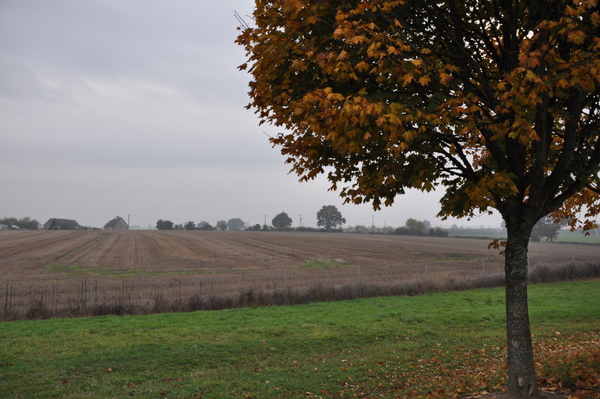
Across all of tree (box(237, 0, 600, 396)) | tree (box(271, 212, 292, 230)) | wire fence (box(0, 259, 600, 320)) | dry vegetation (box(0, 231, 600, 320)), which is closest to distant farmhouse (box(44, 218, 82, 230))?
tree (box(271, 212, 292, 230))

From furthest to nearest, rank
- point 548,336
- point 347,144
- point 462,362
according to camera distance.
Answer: point 548,336
point 462,362
point 347,144

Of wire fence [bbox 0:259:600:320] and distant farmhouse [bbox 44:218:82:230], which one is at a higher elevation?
distant farmhouse [bbox 44:218:82:230]

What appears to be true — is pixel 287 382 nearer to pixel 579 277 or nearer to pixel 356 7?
pixel 356 7

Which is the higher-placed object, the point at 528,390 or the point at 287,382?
the point at 528,390

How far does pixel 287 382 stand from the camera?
8.87 meters

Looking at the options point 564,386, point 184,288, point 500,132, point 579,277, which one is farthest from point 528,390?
point 579,277

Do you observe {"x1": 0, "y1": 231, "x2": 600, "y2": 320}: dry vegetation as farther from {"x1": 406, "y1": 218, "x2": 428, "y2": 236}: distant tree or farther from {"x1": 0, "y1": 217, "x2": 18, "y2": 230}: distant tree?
{"x1": 0, "y1": 217, "x2": 18, "y2": 230}: distant tree

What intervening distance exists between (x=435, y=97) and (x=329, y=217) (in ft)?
554

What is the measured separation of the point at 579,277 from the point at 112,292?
2904 centimetres

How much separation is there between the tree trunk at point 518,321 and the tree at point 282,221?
167173mm

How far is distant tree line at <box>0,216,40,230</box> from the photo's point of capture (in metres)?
141

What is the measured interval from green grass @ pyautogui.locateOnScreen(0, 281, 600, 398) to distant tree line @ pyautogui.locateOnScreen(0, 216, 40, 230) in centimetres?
15174

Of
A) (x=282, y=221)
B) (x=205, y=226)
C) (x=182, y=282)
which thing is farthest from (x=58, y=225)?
(x=182, y=282)

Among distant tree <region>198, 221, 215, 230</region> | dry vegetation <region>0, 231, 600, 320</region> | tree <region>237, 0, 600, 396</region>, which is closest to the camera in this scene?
tree <region>237, 0, 600, 396</region>
